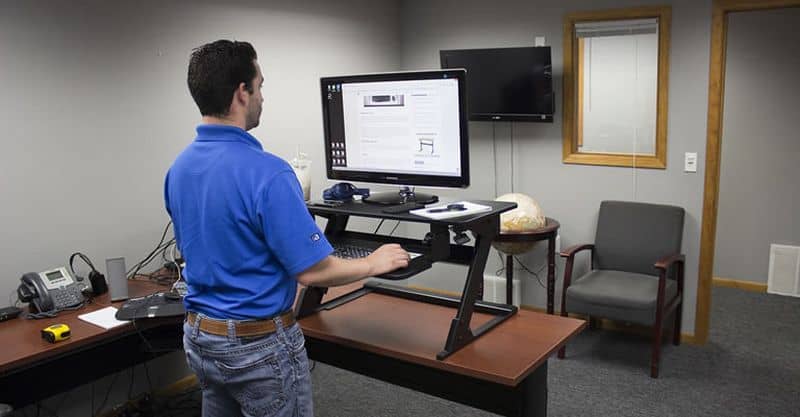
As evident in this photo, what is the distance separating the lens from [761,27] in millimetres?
4699

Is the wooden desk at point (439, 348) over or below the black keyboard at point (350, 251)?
below

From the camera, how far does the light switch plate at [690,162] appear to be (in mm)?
3953

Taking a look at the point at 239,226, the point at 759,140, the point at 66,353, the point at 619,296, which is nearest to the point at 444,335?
the point at 239,226

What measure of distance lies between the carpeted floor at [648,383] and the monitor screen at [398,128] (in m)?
1.43

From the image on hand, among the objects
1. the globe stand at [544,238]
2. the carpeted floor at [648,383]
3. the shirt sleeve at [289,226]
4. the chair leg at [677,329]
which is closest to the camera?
the shirt sleeve at [289,226]

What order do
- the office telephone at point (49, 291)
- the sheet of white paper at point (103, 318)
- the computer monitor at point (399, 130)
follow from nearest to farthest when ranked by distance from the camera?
the computer monitor at point (399, 130) < the sheet of white paper at point (103, 318) < the office telephone at point (49, 291)

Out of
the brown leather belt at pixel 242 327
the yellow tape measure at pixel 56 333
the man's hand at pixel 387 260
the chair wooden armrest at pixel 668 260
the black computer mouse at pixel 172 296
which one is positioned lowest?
the chair wooden armrest at pixel 668 260

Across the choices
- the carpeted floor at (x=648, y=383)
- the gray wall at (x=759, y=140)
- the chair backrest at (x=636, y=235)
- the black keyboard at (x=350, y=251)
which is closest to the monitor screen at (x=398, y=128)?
the black keyboard at (x=350, y=251)

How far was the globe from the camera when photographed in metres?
3.93

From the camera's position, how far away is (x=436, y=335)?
2158mm

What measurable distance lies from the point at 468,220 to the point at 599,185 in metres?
2.55

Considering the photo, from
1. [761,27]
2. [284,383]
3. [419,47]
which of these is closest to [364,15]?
[419,47]

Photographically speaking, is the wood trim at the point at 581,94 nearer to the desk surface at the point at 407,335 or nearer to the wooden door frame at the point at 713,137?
the wooden door frame at the point at 713,137

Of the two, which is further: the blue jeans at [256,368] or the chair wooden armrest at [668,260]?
the chair wooden armrest at [668,260]
